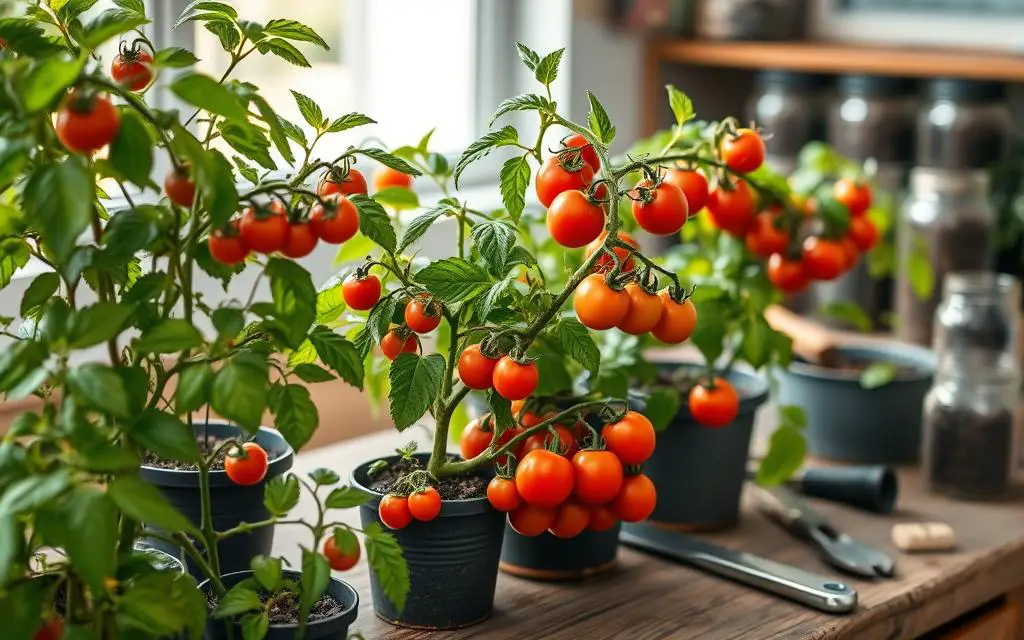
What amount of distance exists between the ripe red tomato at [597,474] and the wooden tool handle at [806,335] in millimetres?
540

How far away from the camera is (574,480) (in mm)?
1011

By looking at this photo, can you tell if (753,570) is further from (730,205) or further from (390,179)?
(390,179)

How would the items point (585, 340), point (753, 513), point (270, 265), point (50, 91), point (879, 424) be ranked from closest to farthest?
point (50, 91), point (270, 265), point (585, 340), point (753, 513), point (879, 424)

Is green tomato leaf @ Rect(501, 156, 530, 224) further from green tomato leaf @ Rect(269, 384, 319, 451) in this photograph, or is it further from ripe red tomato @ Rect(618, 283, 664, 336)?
green tomato leaf @ Rect(269, 384, 319, 451)

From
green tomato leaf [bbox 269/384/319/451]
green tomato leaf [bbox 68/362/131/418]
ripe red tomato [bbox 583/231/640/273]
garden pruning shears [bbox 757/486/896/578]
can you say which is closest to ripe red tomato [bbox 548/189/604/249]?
ripe red tomato [bbox 583/231/640/273]

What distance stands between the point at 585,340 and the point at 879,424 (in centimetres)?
69

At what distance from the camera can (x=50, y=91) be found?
2.26 feet

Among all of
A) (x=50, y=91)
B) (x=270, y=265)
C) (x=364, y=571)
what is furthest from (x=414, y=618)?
(x=50, y=91)

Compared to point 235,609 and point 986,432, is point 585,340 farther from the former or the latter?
point 986,432

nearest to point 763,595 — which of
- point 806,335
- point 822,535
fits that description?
point 822,535

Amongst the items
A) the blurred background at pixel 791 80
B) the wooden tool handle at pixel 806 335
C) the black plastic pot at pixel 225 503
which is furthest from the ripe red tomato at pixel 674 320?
the blurred background at pixel 791 80

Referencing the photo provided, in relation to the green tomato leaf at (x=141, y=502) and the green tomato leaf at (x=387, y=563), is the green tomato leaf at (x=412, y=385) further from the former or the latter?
the green tomato leaf at (x=141, y=502)

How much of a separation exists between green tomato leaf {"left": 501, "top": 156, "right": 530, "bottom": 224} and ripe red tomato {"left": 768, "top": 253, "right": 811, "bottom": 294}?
0.46 metres

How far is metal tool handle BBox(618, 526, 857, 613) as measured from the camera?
113 cm
